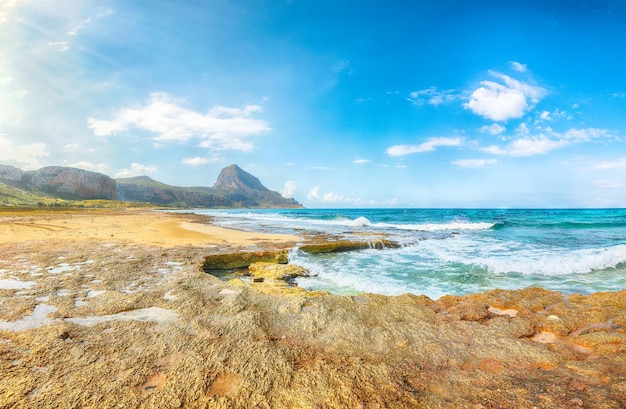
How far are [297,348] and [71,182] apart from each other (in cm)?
19112

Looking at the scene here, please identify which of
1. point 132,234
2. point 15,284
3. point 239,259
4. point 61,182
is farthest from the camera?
point 61,182

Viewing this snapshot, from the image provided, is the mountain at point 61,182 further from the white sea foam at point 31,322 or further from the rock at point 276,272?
the white sea foam at point 31,322

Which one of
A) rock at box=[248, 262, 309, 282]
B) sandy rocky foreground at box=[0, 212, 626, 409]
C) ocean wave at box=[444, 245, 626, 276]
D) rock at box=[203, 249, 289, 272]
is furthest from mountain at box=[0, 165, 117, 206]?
ocean wave at box=[444, 245, 626, 276]

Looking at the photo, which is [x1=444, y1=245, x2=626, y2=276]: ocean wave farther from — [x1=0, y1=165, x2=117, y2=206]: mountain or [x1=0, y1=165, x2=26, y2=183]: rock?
[x1=0, y1=165, x2=26, y2=183]: rock

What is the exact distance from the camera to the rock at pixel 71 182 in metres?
143

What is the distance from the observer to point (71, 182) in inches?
5886

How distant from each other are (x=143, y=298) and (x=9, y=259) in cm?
689

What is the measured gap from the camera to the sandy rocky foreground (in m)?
3.03

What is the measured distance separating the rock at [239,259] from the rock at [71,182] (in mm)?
171228

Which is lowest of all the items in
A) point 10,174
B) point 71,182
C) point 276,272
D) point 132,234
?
point 276,272

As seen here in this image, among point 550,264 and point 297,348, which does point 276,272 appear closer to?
point 297,348

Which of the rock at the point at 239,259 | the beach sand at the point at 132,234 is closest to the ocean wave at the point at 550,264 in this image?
the rock at the point at 239,259

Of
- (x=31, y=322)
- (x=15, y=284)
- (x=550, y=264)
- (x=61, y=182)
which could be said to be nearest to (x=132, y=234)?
(x=15, y=284)

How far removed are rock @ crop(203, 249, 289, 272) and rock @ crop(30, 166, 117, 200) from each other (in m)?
171
